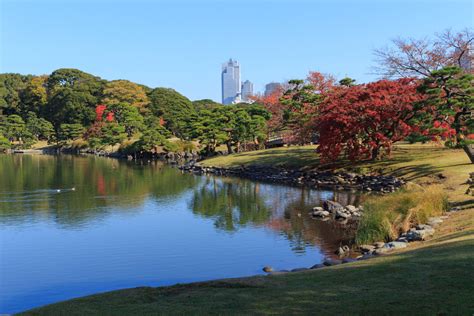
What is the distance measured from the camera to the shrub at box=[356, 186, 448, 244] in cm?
1389

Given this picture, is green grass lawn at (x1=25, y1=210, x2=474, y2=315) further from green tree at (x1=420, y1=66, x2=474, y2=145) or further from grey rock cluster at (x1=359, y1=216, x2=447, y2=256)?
green tree at (x1=420, y1=66, x2=474, y2=145)

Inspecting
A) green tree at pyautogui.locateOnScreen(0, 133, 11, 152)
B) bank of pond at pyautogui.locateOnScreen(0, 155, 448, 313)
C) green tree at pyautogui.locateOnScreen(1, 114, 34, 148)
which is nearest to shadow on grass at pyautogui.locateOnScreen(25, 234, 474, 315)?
bank of pond at pyautogui.locateOnScreen(0, 155, 448, 313)

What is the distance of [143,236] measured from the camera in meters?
16.6

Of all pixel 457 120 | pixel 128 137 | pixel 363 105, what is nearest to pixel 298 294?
pixel 457 120

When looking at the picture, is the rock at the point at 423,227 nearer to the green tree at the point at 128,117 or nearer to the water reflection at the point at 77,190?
the water reflection at the point at 77,190

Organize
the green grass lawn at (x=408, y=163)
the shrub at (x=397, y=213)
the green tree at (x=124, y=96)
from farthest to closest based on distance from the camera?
the green tree at (x=124, y=96), the green grass lawn at (x=408, y=163), the shrub at (x=397, y=213)

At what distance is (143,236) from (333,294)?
1070 centimetres

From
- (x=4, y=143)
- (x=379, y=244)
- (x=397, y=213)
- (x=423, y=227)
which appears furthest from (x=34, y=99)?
(x=423, y=227)

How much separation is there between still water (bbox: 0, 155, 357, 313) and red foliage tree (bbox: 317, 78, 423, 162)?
4.68 metres

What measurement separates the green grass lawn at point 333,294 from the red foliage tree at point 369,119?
64.0 feet

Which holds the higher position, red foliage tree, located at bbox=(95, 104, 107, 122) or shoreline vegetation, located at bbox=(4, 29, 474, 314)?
red foliage tree, located at bbox=(95, 104, 107, 122)

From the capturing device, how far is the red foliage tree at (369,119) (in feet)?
91.2

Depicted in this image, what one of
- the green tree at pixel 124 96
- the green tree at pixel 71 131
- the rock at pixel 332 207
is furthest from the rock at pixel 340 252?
the green tree at pixel 71 131

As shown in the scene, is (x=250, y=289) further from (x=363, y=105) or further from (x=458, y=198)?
(x=363, y=105)
